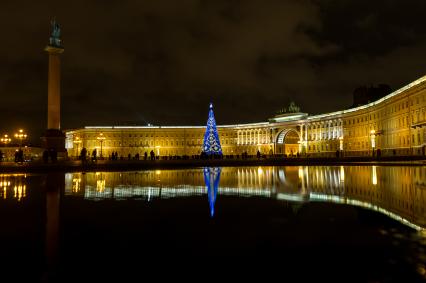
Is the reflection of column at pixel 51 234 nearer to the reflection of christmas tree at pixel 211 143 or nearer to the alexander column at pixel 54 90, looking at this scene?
the alexander column at pixel 54 90

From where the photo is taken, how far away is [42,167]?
2905cm

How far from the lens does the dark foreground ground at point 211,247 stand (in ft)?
15.1

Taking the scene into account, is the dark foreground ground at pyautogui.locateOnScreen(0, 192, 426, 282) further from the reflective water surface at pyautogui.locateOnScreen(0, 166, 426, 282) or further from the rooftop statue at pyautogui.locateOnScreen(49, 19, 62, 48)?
the rooftop statue at pyautogui.locateOnScreen(49, 19, 62, 48)

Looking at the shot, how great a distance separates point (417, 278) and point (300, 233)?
2.39 m

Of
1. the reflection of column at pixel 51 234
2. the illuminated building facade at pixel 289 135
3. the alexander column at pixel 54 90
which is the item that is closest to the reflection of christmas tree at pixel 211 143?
the alexander column at pixel 54 90

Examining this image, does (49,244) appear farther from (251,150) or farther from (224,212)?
(251,150)

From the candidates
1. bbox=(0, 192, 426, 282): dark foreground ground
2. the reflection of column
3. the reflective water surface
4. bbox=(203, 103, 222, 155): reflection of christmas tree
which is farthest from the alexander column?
bbox=(0, 192, 426, 282): dark foreground ground

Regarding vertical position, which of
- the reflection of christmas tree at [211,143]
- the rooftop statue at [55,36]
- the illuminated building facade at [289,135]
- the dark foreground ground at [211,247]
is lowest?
the dark foreground ground at [211,247]

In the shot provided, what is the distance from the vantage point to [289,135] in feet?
422

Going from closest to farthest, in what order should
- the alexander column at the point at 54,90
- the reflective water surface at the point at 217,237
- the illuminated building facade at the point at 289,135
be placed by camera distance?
the reflective water surface at the point at 217,237
the alexander column at the point at 54,90
the illuminated building facade at the point at 289,135

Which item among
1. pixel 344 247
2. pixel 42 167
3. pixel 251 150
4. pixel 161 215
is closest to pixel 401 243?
pixel 344 247

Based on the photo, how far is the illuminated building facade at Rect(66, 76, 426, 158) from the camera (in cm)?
7342

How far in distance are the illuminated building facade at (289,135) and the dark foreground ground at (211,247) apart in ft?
207

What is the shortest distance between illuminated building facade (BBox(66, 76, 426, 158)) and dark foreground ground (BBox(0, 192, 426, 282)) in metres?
63.2
